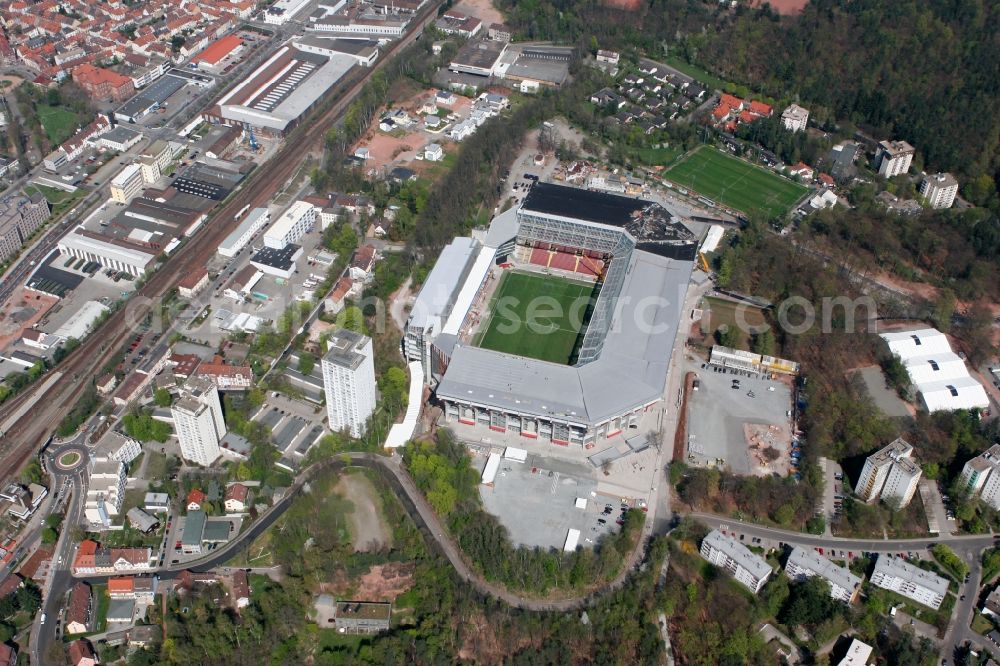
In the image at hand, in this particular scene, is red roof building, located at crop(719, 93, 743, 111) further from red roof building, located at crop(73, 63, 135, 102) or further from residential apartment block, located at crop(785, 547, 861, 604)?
→ red roof building, located at crop(73, 63, 135, 102)

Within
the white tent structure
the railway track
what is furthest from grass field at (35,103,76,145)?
the white tent structure

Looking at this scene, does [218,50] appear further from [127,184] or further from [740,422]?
[740,422]

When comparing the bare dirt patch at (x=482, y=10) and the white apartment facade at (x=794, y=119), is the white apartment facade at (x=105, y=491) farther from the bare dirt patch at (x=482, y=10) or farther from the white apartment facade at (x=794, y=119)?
the bare dirt patch at (x=482, y=10)

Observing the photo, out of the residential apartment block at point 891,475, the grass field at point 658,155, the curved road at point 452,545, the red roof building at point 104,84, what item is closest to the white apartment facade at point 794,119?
the grass field at point 658,155

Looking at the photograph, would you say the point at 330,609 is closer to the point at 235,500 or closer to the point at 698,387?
the point at 235,500

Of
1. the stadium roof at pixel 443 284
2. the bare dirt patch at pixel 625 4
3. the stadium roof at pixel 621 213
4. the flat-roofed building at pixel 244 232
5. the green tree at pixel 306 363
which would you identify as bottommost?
the green tree at pixel 306 363

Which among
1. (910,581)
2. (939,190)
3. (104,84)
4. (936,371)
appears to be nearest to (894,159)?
(939,190)
